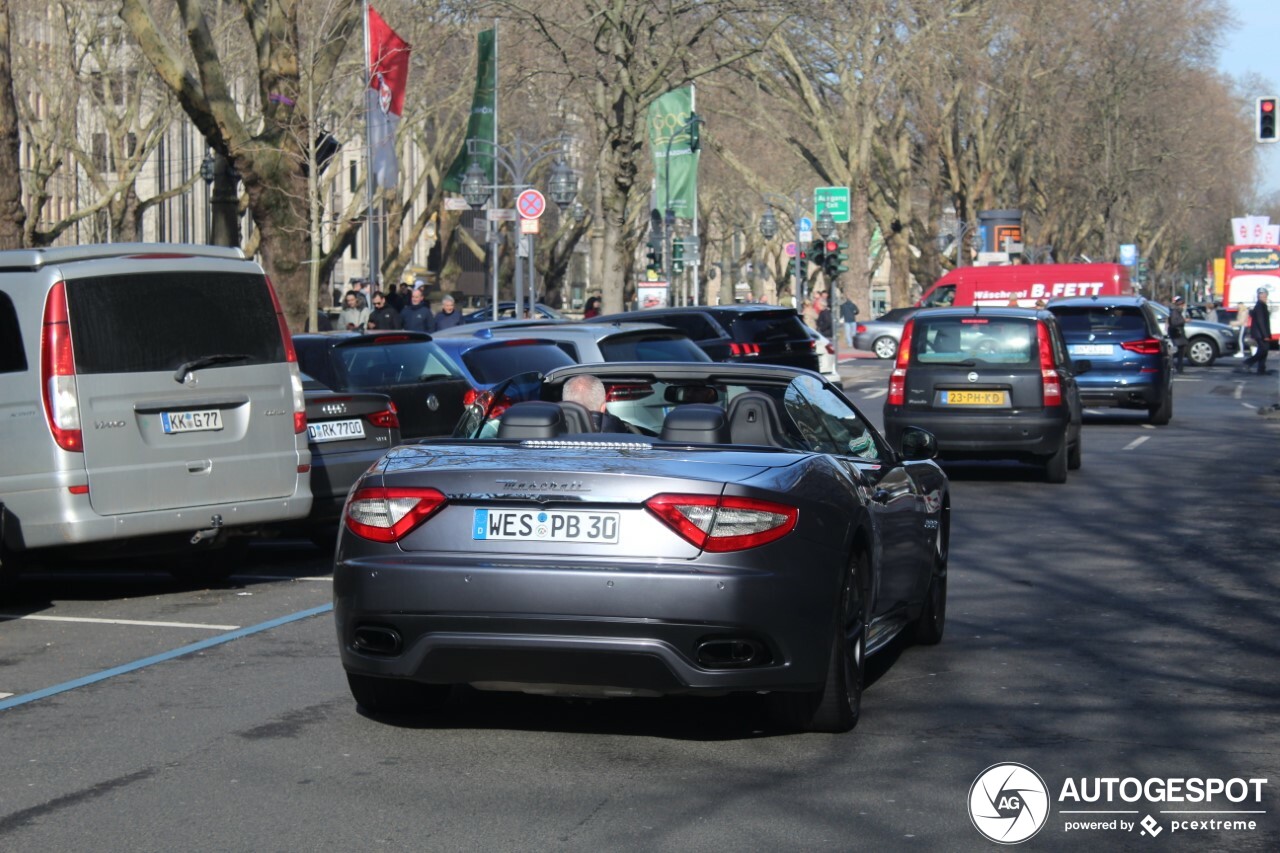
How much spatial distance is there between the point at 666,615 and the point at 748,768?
2.01 feet

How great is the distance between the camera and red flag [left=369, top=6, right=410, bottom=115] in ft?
93.9

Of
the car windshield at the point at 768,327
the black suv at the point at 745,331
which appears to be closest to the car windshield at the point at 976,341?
the black suv at the point at 745,331

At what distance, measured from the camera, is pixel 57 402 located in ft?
32.5

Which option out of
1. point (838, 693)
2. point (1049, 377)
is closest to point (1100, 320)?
point (1049, 377)

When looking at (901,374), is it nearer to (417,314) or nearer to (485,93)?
(417,314)

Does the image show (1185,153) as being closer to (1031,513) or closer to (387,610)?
(1031,513)

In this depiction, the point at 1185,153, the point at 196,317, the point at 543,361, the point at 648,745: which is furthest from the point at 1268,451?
the point at 1185,153

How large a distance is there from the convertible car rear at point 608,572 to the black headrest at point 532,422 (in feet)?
1.03

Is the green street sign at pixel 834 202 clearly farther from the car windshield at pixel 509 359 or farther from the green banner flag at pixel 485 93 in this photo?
the car windshield at pixel 509 359

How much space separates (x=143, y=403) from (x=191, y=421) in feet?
1.07

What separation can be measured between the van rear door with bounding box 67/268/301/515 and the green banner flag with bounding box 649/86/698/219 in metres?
30.2

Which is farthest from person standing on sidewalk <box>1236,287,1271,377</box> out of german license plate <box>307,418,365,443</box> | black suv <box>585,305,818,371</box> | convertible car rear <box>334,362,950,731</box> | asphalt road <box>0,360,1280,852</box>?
convertible car rear <box>334,362,950,731</box>

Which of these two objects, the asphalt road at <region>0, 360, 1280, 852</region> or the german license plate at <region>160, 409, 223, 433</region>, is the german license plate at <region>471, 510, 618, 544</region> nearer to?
the asphalt road at <region>0, 360, 1280, 852</region>

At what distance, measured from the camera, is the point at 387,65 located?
2905cm
